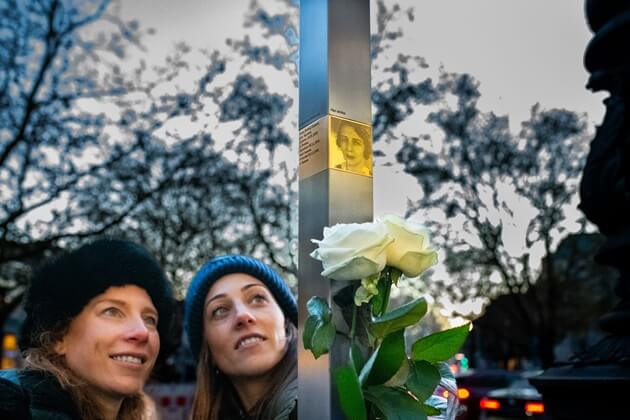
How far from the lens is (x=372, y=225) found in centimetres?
158

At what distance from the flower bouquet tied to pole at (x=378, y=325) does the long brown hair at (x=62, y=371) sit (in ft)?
3.84

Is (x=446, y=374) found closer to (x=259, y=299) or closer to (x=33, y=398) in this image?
(x=259, y=299)

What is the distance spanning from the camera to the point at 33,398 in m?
2.26

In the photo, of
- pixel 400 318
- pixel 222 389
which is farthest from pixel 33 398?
pixel 400 318

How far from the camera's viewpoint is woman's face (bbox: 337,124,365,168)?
180 centimetres

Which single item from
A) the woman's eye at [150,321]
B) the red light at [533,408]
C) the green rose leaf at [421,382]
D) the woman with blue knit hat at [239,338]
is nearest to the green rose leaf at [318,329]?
the green rose leaf at [421,382]

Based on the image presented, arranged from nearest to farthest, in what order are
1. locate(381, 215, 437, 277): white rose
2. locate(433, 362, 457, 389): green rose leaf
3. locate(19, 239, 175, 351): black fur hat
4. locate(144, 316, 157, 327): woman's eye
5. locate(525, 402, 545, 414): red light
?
locate(381, 215, 437, 277): white rose
locate(433, 362, 457, 389): green rose leaf
locate(19, 239, 175, 351): black fur hat
locate(144, 316, 157, 327): woman's eye
locate(525, 402, 545, 414): red light

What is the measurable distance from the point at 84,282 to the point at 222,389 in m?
0.73

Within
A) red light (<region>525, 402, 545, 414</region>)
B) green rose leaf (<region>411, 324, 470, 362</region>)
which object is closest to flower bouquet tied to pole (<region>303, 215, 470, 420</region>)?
green rose leaf (<region>411, 324, 470, 362</region>)

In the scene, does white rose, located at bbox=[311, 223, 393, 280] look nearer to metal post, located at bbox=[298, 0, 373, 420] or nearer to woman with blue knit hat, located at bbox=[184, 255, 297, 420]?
metal post, located at bbox=[298, 0, 373, 420]

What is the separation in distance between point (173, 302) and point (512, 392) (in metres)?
13.2

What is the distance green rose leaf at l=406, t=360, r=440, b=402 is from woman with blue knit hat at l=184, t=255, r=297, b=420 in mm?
1108

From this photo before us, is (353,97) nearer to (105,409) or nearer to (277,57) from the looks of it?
(105,409)

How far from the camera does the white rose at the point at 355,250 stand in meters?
1.54
